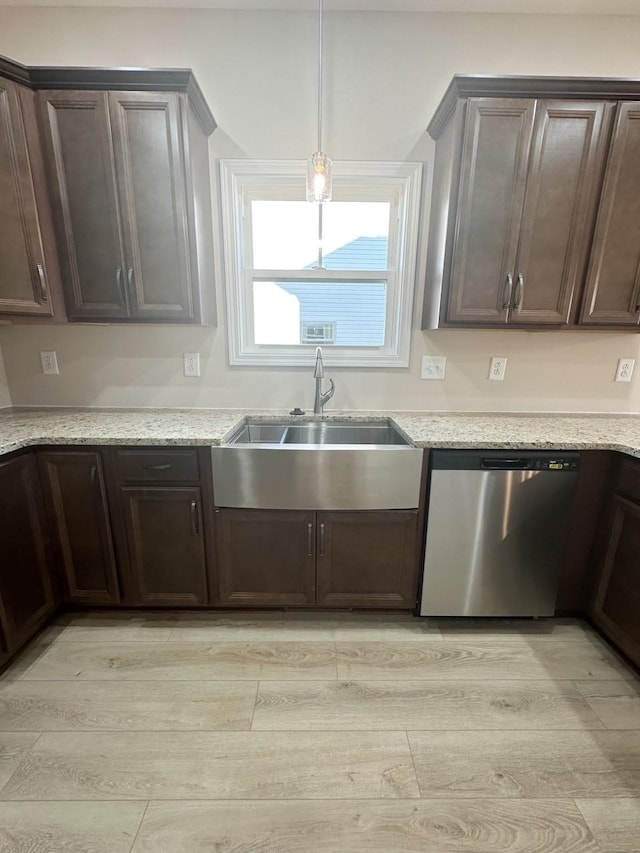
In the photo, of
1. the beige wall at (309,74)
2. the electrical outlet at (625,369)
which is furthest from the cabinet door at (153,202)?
the electrical outlet at (625,369)

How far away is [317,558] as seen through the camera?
1783 millimetres

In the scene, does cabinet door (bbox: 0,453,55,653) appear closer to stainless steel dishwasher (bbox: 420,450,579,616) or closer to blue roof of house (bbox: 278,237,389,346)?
blue roof of house (bbox: 278,237,389,346)

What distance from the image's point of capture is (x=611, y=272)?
178cm

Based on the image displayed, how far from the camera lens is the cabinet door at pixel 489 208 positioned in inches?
64.7

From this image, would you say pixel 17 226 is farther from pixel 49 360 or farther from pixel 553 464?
pixel 553 464

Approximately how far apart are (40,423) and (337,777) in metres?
1.99

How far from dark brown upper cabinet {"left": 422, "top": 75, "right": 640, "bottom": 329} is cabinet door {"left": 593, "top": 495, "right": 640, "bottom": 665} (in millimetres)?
940

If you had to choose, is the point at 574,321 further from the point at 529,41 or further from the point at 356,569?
the point at 356,569

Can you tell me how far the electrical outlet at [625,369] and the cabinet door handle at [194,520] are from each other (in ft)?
8.13

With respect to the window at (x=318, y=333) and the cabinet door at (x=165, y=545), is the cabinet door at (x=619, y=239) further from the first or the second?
the cabinet door at (x=165, y=545)

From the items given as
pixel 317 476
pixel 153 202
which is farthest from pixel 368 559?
pixel 153 202

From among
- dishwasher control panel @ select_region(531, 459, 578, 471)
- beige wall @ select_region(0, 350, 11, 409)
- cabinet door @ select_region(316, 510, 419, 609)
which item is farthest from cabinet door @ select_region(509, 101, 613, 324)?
beige wall @ select_region(0, 350, 11, 409)

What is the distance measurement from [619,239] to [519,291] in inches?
19.7

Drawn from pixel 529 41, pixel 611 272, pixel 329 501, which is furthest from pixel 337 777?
pixel 529 41
